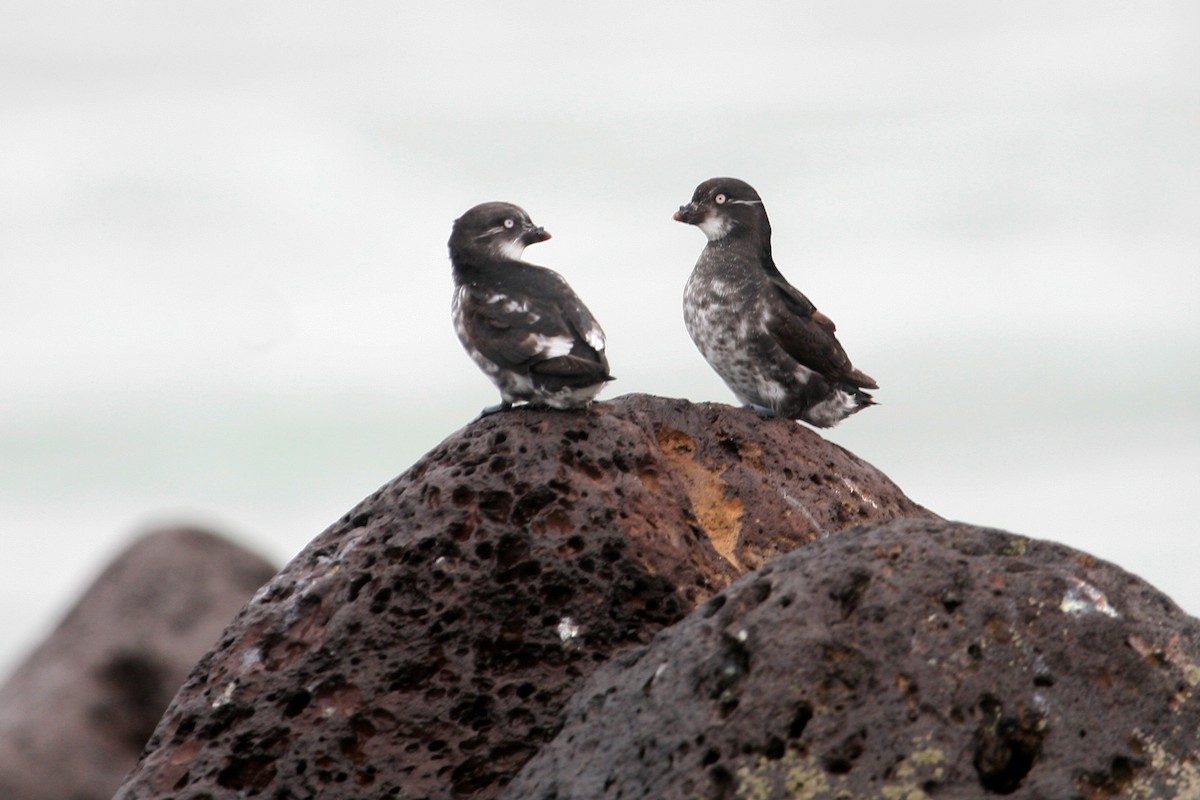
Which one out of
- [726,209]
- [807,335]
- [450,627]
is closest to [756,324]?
[807,335]

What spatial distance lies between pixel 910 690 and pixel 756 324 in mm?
5526

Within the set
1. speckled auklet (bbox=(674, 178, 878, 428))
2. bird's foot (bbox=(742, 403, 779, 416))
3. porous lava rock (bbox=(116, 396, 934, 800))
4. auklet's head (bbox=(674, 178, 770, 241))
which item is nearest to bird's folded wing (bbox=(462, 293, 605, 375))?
porous lava rock (bbox=(116, 396, 934, 800))

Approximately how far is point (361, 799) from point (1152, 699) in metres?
3.64

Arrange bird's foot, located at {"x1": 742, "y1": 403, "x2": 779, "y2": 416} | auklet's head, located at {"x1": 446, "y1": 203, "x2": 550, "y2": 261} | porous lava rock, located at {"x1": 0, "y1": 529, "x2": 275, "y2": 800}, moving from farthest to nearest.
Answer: porous lava rock, located at {"x1": 0, "y1": 529, "x2": 275, "y2": 800} < bird's foot, located at {"x1": 742, "y1": 403, "x2": 779, "y2": 416} < auklet's head, located at {"x1": 446, "y1": 203, "x2": 550, "y2": 261}

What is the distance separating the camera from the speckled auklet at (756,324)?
40.1ft

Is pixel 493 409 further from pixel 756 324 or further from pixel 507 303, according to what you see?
pixel 756 324

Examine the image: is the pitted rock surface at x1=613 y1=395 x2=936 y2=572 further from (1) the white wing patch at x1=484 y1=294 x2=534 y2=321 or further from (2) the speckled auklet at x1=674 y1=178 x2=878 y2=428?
(2) the speckled auklet at x1=674 y1=178 x2=878 y2=428

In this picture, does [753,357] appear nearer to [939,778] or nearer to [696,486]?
[696,486]

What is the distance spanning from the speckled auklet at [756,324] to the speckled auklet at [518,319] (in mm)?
2322

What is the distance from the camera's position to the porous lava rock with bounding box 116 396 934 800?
8.40 metres

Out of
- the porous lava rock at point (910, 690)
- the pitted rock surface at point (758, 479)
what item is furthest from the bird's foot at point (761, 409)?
the porous lava rock at point (910, 690)

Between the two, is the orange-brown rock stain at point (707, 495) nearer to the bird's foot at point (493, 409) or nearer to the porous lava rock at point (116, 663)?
the bird's foot at point (493, 409)

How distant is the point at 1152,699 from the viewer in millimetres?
7094

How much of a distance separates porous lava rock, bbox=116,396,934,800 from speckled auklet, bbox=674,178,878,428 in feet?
10.7
